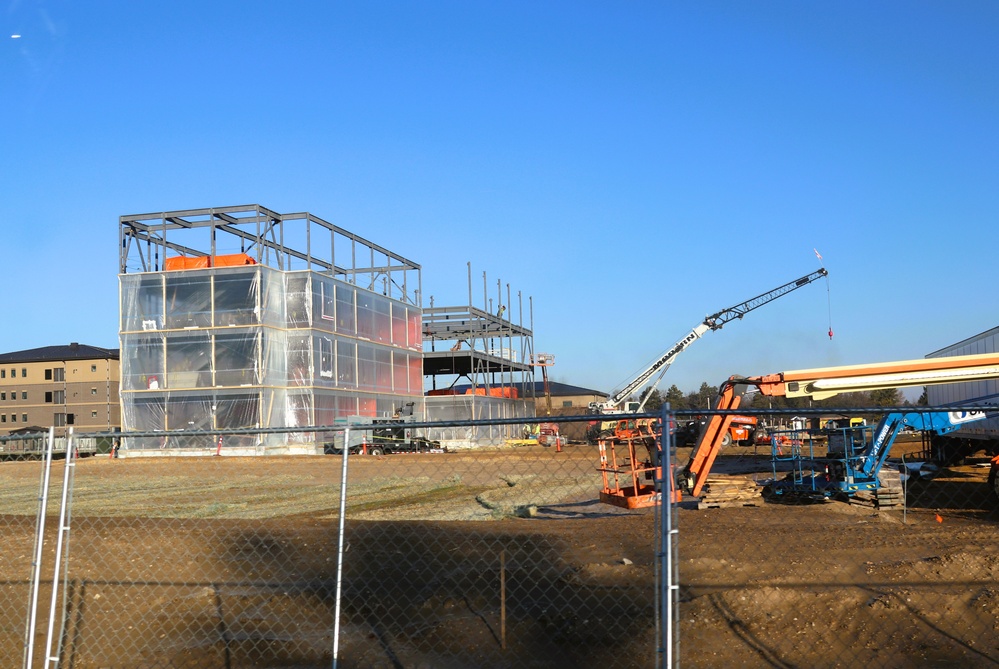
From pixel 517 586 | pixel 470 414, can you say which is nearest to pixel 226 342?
pixel 470 414

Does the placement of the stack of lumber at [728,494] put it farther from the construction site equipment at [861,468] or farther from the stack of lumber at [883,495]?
the stack of lumber at [883,495]

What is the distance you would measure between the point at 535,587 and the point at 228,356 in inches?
1468

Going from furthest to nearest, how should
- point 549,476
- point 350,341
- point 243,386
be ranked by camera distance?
point 350,341 < point 243,386 < point 549,476

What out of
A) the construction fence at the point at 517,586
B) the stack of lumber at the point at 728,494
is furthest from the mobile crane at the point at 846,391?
the construction fence at the point at 517,586

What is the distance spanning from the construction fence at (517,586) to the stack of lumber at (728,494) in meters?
0.04

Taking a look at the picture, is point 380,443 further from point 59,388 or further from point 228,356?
point 59,388

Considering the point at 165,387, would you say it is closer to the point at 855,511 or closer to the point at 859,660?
the point at 855,511

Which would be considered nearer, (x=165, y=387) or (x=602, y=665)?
(x=602, y=665)

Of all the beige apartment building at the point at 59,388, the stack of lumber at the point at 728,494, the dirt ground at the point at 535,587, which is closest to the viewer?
the dirt ground at the point at 535,587

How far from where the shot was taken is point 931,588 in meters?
9.55

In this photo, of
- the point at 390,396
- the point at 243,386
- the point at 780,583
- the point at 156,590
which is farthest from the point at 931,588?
the point at 390,396

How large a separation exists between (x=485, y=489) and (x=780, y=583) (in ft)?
51.0

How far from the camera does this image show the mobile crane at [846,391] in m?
14.1

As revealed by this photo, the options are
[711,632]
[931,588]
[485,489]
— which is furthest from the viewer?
[485,489]
